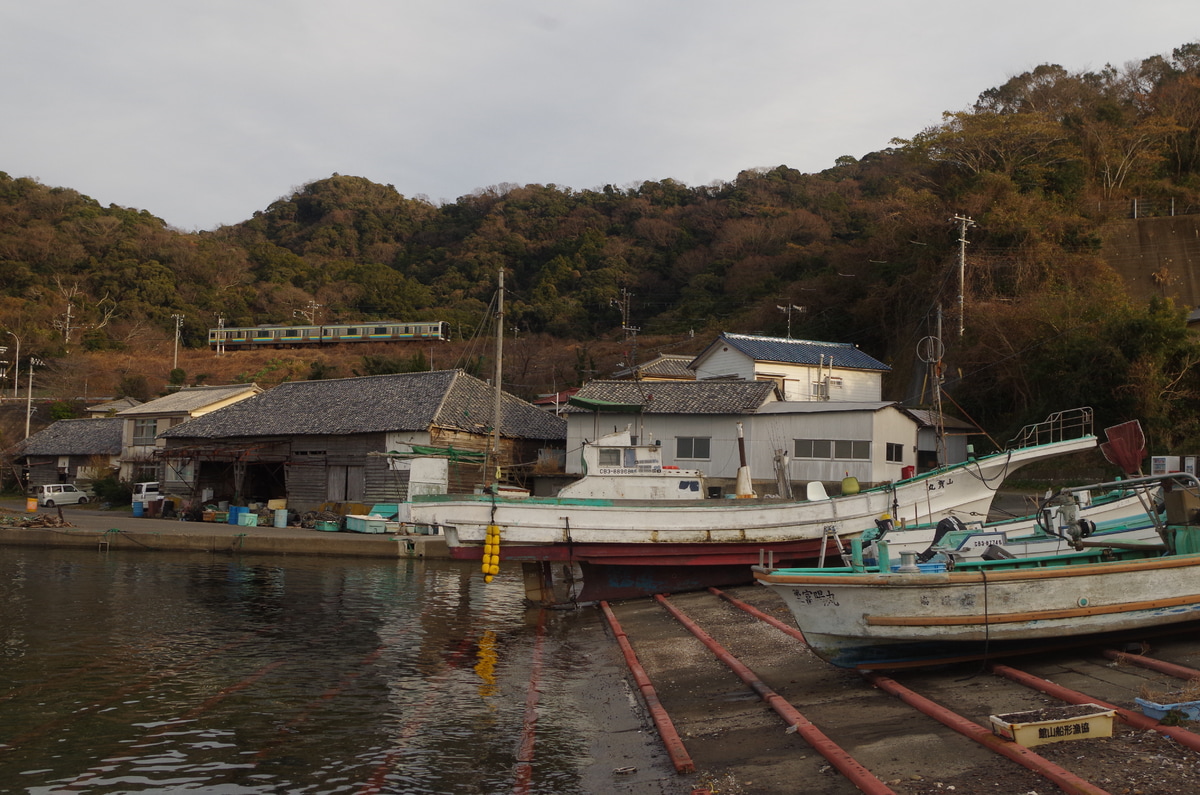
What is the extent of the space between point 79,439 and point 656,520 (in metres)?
40.3

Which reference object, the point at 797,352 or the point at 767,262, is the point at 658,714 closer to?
the point at 797,352

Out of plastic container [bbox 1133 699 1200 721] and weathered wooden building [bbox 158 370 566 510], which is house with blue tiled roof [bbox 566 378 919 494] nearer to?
weathered wooden building [bbox 158 370 566 510]

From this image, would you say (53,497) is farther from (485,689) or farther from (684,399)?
(485,689)

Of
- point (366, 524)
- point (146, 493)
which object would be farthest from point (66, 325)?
point (366, 524)

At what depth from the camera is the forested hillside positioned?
3416 cm

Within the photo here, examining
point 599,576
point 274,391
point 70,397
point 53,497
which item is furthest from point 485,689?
point 70,397

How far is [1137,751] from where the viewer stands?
6477 millimetres

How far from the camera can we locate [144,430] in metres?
44.7

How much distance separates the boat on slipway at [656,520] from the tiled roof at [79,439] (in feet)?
113

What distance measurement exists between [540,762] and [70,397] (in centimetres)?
6151

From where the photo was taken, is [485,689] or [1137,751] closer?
[1137,751]

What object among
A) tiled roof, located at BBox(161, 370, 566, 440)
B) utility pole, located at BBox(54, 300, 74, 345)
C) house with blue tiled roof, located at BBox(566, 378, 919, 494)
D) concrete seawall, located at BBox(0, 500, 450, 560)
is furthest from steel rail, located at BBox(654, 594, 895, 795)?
utility pole, located at BBox(54, 300, 74, 345)

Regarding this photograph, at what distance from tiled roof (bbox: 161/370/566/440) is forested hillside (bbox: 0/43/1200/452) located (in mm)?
5323

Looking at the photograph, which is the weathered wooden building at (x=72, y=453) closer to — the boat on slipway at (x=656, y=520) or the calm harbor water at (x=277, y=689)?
the calm harbor water at (x=277, y=689)
